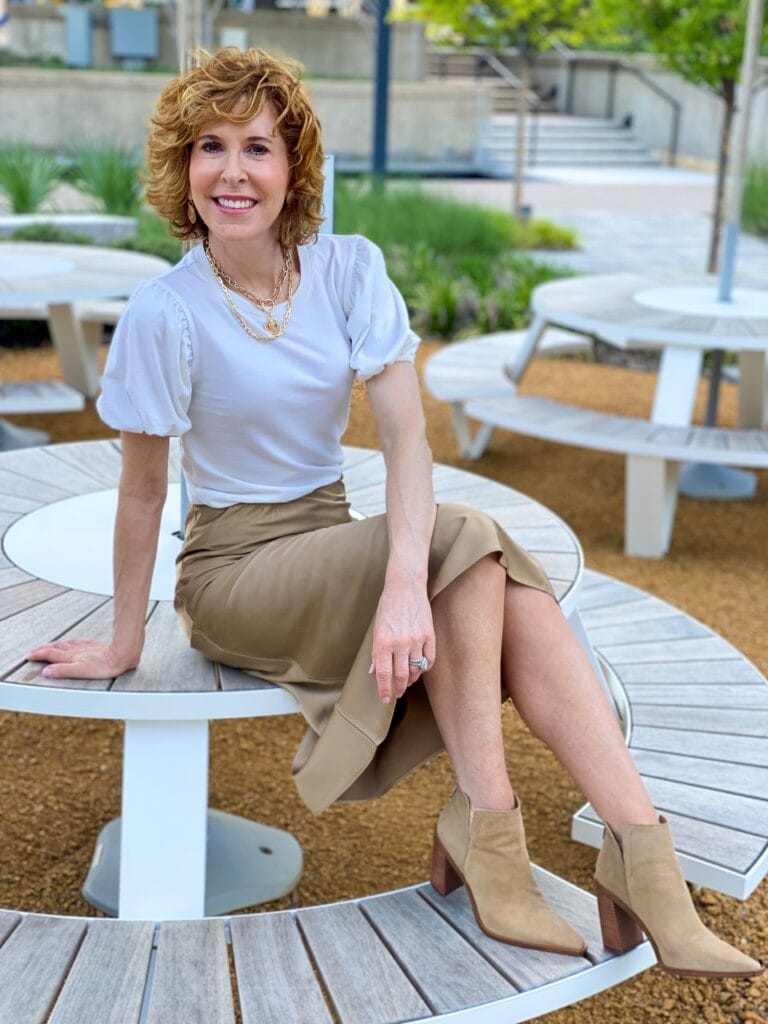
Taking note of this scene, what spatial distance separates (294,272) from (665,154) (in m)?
18.9

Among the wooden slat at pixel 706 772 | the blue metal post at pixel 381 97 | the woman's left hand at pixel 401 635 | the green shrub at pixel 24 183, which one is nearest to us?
the woman's left hand at pixel 401 635

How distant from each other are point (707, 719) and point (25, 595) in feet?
4.46

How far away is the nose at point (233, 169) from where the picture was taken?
198cm

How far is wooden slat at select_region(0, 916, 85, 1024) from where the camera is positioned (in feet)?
5.62

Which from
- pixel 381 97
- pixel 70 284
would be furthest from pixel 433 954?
pixel 381 97

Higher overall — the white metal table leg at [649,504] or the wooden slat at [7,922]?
the wooden slat at [7,922]

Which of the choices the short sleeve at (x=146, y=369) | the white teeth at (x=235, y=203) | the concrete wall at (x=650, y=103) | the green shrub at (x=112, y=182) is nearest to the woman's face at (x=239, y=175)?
the white teeth at (x=235, y=203)

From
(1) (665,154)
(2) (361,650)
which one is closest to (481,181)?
(1) (665,154)

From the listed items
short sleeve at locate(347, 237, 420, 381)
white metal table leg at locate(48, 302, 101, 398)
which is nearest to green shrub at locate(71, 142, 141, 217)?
white metal table leg at locate(48, 302, 101, 398)

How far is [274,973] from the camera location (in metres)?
1.81

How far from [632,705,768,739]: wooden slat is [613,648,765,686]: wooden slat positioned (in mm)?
144

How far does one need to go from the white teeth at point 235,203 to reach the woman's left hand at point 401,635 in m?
0.62

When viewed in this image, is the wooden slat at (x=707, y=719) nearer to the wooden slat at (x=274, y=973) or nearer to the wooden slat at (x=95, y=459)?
the wooden slat at (x=274, y=973)

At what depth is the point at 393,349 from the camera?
2092 millimetres
